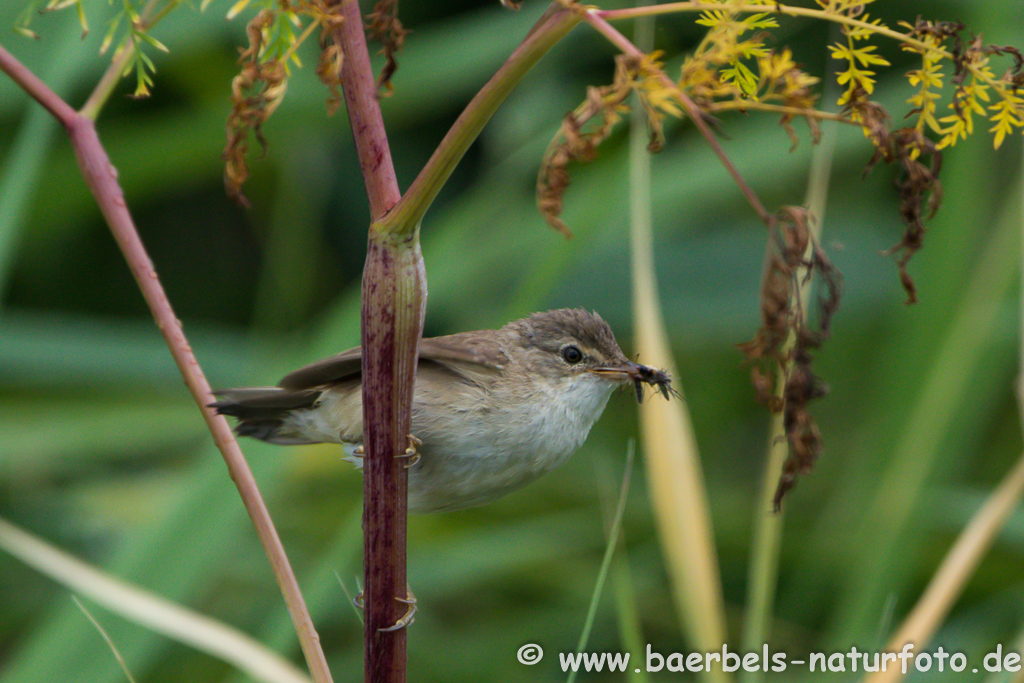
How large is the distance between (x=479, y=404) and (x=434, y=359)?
0.39ft

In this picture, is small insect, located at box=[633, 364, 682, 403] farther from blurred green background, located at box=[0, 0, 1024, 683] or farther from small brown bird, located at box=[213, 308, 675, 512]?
blurred green background, located at box=[0, 0, 1024, 683]

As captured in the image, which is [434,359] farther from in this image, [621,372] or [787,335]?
[787,335]

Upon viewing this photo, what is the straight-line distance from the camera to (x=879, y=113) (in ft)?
3.13

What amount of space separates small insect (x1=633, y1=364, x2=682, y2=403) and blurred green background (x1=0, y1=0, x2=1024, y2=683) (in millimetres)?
547

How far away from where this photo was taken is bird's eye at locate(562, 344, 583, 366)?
2076mm

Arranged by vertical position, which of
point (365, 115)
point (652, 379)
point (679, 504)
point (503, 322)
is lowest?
point (365, 115)

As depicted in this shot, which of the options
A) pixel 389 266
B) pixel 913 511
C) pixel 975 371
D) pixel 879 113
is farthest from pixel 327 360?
pixel 975 371

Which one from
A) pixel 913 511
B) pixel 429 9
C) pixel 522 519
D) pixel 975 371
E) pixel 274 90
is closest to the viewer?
pixel 274 90

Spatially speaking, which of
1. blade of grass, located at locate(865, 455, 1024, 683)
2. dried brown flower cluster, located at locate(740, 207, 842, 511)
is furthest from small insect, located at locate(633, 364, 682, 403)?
dried brown flower cluster, located at locate(740, 207, 842, 511)

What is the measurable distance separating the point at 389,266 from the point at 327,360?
0.61 meters

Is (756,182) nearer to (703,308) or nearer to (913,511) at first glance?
(703,308)

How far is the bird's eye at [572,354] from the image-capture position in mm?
2076

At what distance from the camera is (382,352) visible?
990mm

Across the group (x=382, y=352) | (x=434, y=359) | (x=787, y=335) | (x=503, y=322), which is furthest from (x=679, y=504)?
Result: (x=382, y=352)
